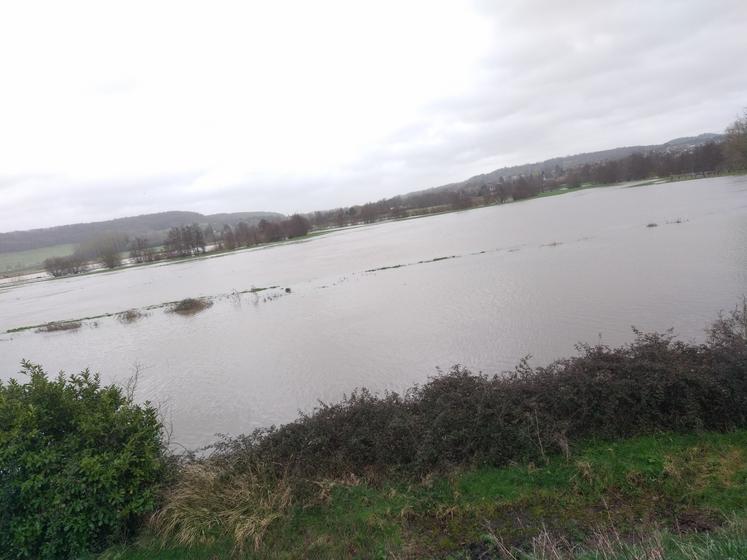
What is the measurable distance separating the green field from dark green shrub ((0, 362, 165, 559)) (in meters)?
142

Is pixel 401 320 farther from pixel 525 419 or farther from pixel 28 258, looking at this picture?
pixel 28 258

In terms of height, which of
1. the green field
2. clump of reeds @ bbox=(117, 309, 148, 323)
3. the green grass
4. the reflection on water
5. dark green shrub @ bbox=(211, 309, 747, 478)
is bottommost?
the reflection on water

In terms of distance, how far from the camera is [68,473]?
16.9 ft

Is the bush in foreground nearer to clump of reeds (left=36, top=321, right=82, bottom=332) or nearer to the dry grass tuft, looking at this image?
the dry grass tuft

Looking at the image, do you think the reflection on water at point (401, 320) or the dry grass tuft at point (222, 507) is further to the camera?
the reflection on water at point (401, 320)

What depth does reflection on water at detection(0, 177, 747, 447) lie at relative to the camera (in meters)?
11.8

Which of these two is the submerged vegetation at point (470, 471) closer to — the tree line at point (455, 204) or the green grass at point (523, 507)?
the green grass at point (523, 507)

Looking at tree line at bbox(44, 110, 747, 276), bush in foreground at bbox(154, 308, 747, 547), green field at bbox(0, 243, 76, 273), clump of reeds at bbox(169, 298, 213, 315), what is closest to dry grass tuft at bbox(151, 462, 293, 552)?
bush in foreground at bbox(154, 308, 747, 547)

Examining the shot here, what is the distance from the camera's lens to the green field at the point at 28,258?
122519 mm

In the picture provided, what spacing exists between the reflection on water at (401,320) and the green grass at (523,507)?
4.77 m

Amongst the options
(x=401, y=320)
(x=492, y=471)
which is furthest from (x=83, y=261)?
(x=492, y=471)

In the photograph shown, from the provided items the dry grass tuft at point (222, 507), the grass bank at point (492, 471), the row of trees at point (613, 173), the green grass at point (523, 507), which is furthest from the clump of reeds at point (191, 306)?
the row of trees at point (613, 173)

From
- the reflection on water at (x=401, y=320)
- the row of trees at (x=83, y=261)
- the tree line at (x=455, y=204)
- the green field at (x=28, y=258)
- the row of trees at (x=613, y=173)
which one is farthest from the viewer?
the green field at (x=28, y=258)

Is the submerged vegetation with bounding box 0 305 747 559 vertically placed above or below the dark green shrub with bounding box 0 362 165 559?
below
